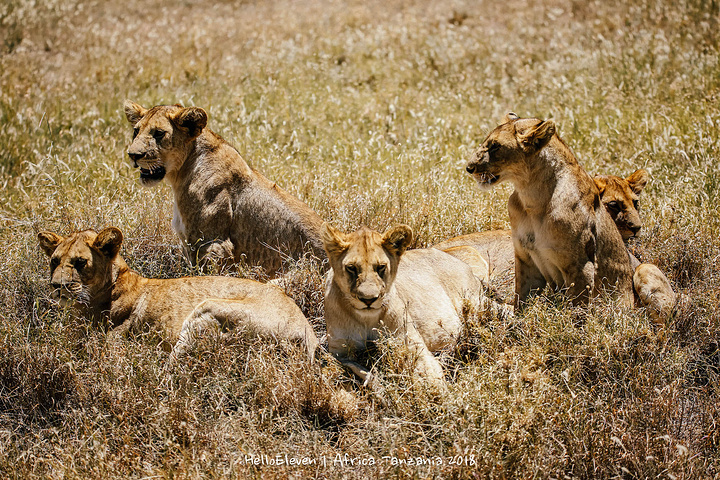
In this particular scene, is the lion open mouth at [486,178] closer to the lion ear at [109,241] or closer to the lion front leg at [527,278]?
the lion front leg at [527,278]

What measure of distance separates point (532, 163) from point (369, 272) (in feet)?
6.15

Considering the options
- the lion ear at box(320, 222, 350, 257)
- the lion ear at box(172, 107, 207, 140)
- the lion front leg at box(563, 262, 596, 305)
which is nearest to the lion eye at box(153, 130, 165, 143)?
the lion ear at box(172, 107, 207, 140)

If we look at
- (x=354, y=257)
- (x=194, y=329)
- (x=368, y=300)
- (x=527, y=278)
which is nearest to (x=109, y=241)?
(x=194, y=329)

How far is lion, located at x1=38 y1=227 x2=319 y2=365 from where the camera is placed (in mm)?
5289

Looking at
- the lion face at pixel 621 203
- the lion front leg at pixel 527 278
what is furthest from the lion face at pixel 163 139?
the lion face at pixel 621 203

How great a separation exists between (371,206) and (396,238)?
246 cm

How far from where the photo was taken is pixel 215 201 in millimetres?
6844

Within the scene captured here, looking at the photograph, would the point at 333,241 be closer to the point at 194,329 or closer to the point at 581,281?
the point at 194,329

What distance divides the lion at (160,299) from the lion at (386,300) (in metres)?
0.34

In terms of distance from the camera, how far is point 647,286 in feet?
20.0

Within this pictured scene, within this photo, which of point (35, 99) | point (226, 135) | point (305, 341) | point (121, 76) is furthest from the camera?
point (121, 76)

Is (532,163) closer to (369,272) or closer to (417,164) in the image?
(369,272)

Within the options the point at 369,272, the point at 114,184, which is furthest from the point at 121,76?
the point at 369,272

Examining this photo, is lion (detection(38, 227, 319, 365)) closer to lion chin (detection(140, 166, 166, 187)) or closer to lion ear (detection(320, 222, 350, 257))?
lion ear (detection(320, 222, 350, 257))
